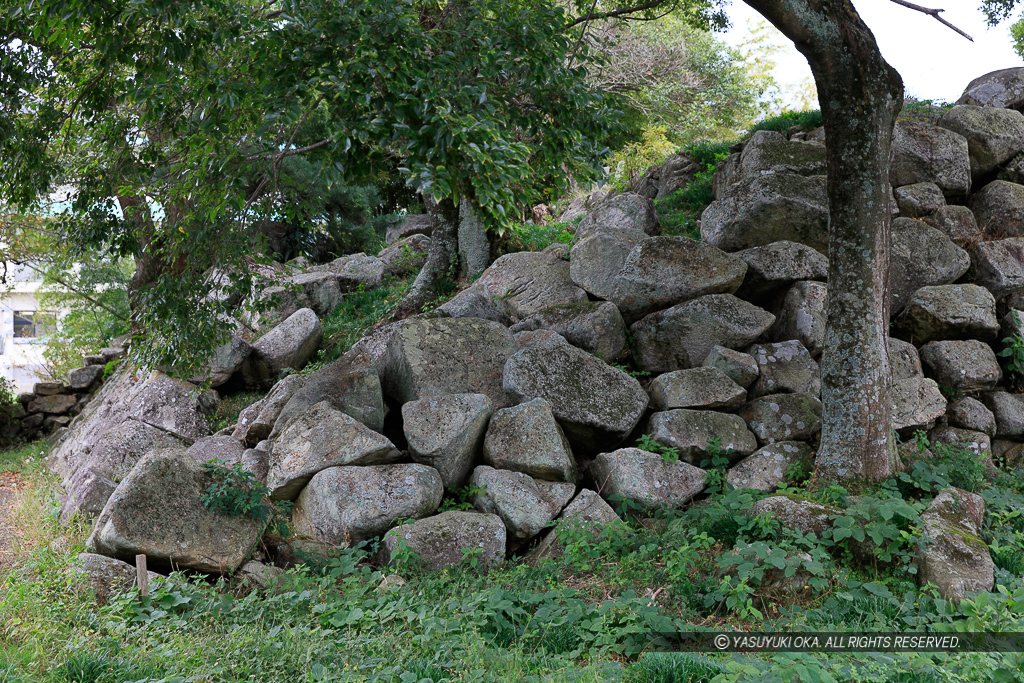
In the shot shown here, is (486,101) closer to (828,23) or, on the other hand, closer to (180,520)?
(828,23)

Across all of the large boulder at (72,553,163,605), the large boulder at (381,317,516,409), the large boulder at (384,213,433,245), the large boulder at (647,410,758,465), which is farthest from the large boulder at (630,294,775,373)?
the large boulder at (384,213,433,245)

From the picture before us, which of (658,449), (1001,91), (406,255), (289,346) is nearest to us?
(658,449)

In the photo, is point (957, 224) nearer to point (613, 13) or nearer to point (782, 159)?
point (782, 159)

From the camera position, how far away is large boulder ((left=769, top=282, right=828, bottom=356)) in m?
7.91

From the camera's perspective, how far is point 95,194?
25.2ft

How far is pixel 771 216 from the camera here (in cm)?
870

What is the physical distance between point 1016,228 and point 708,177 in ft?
14.5

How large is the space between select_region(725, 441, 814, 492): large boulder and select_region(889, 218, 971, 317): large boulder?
305cm

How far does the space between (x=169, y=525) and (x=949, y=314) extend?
8.73 meters

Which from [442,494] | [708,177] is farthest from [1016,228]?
[442,494]

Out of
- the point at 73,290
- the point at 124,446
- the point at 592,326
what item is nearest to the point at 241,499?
the point at 124,446

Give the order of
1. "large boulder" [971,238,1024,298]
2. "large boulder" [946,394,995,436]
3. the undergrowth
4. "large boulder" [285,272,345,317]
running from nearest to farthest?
1. "large boulder" [946,394,995,436]
2. "large boulder" [971,238,1024,298]
3. the undergrowth
4. "large boulder" [285,272,345,317]

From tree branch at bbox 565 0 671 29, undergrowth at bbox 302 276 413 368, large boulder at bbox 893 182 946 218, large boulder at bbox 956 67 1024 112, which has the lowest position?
undergrowth at bbox 302 276 413 368

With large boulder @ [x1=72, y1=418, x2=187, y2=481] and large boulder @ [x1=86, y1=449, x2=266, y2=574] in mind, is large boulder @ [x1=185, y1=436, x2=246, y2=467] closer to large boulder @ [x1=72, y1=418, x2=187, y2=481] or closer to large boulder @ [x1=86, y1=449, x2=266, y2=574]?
large boulder @ [x1=72, y1=418, x2=187, y2=481]
